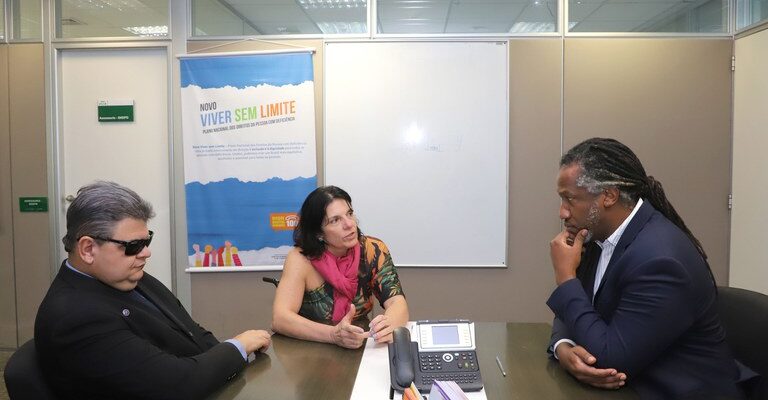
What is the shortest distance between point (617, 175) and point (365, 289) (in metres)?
1.17

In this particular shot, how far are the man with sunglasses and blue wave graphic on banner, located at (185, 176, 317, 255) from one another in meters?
2.39

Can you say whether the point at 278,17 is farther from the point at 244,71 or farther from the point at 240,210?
the point at 240,210

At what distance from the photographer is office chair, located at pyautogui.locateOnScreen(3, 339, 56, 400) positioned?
4.42 ft

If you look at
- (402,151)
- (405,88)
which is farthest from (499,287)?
(405,88)

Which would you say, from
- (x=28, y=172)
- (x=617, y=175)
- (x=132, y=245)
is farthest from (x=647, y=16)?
(x=28, y=172)

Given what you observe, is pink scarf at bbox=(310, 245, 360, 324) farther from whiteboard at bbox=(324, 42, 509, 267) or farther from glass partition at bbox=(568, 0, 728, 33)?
glass partition at bbox=(568, 0, 728, 33)

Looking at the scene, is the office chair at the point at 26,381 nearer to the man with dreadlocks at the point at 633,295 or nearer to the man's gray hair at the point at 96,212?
the man's gray hair at the point at 96,212

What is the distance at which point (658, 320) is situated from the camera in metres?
1.46

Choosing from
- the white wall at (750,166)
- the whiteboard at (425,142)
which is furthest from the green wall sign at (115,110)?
the white wall at (750,166)

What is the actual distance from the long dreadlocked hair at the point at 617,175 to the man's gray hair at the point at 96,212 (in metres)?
1.36

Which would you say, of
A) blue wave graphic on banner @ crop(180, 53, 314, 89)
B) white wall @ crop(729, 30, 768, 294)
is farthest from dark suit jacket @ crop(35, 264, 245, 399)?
white wall @ crop(729, 30, 768, 294)

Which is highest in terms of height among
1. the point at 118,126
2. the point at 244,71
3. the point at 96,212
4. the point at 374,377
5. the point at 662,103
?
the point at 244,71

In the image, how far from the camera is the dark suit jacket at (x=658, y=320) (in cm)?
147

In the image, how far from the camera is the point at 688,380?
1.52 meters
